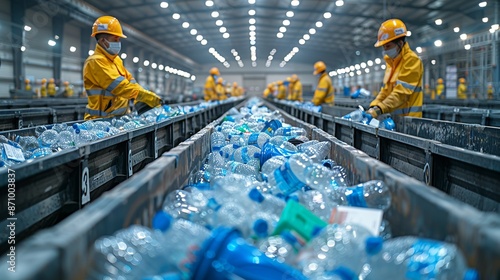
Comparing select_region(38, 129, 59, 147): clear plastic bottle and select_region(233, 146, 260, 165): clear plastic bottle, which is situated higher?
select_region(38, 129, 59, 147): clear plastic bottle

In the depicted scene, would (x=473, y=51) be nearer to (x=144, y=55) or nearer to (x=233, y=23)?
(x=233, y=23)

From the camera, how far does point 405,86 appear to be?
529cm

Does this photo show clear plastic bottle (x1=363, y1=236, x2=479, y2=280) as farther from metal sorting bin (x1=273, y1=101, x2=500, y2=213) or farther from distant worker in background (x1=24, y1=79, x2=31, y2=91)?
distant worker in background (x1=24, y1=79, x2=31, y2=91)

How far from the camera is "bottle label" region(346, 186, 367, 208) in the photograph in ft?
6.98

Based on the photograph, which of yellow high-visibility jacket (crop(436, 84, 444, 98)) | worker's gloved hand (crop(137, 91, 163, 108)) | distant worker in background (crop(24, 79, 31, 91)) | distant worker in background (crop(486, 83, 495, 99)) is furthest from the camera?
yellow high-visibility jacket (crop(436, 84, 444, 98))

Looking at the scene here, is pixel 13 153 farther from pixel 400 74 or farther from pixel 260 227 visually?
pixel 400 74

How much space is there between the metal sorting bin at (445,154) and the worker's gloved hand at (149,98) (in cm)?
243

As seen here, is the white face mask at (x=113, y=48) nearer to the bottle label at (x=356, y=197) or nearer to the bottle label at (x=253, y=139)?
the bottle label at (x=253, y=139)

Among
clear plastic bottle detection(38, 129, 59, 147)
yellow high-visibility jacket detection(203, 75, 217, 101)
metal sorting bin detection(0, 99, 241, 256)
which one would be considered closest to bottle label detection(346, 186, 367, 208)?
metal sorting bin detection(0, 99, 241, 256)

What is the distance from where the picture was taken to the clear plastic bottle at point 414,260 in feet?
4.26

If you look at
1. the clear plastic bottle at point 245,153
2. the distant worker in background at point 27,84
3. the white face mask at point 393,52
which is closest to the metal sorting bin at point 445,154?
the white face mask at point 393,52

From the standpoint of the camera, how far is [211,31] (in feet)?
93.2

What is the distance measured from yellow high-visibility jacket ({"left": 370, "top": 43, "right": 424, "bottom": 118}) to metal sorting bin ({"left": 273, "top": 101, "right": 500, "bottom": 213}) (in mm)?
304

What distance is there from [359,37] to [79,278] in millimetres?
29244
